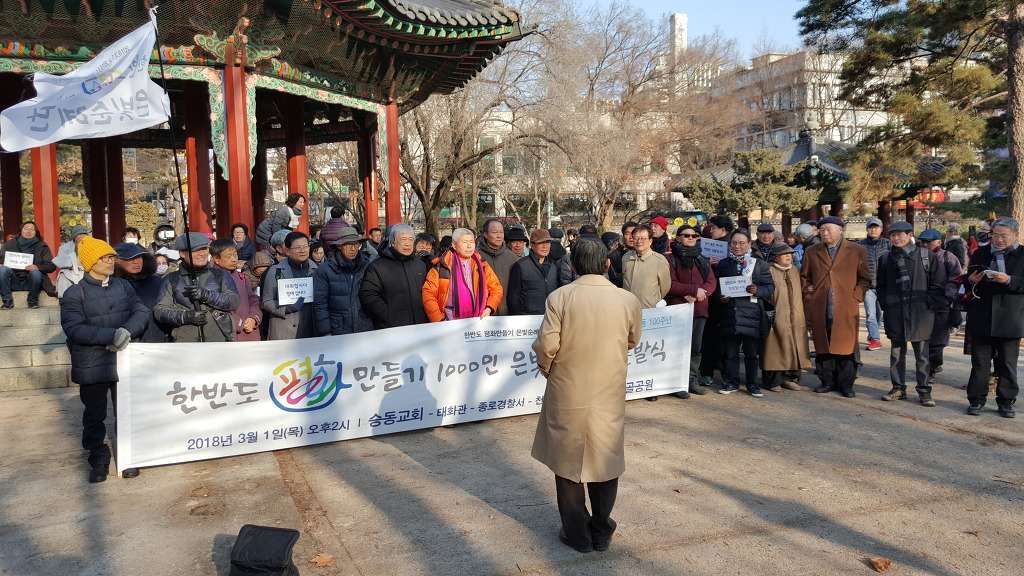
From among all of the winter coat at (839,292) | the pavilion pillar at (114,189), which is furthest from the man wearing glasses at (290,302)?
the pavilion pillar at (114,189)

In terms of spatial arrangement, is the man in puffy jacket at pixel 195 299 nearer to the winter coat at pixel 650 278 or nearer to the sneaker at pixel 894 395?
the winter coat at pixel 650 278

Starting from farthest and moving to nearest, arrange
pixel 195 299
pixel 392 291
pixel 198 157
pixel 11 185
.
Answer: pixel 11 185 < pixel 198 157 < pixel 392 291 < pixel 195 299

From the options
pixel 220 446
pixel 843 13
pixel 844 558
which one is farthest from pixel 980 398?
pixel 843 13

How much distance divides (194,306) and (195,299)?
0.30 ft

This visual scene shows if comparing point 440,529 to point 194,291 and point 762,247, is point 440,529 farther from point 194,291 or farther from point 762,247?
point 762,247

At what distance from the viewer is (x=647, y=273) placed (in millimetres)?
7094

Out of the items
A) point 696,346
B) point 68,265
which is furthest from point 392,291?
point 68,265

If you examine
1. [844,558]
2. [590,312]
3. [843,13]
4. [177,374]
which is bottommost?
[844,558]

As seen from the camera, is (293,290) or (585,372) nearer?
(585,372)

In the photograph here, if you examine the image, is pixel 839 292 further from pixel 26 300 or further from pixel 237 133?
pixel 26 300

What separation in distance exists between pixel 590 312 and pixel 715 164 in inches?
1501

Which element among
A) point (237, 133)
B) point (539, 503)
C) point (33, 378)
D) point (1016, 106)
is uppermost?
point (1016, 106)

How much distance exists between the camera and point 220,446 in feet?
17.3

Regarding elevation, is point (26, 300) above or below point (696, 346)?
above
